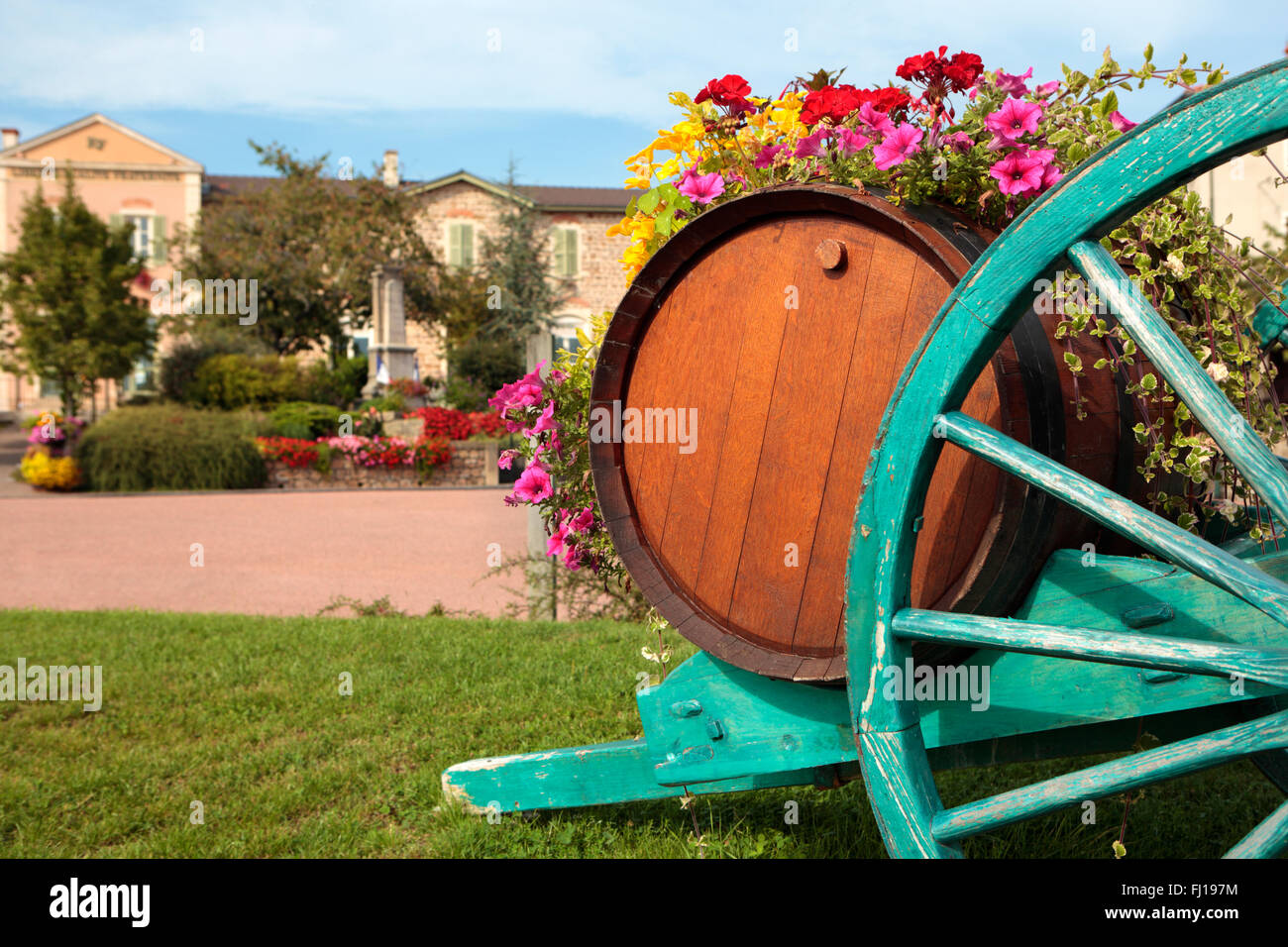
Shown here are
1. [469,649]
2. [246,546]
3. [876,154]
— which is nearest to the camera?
[876,154]

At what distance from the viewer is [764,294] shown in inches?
76.2

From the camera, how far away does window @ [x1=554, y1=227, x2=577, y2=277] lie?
111 ft

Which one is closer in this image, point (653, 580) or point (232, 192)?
point (653, 580)

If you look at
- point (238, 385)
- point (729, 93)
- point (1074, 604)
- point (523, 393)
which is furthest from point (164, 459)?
point (1074, 604)

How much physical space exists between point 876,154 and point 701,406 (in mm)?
573

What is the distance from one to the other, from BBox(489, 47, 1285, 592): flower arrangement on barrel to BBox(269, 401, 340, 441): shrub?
54.2ft

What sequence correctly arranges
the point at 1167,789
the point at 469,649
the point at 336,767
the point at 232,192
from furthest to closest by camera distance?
the point at 232,192, the point at 469,649, the point at 336,767, the point at 1167,789

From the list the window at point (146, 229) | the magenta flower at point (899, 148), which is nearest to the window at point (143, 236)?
the window at point (146, 229)

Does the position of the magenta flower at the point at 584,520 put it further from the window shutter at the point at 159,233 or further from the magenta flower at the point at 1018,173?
the window shutter at the point at 159,233

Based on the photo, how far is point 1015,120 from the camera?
183 centimetres

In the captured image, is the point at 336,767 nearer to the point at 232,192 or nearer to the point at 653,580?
the point at 653,580

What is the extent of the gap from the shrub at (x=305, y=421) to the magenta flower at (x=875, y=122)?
16811 mm

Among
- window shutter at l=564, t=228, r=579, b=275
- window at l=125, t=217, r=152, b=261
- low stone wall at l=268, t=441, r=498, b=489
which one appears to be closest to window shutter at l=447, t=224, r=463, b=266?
window shutter at l=564, t=228, r=579, b=275
